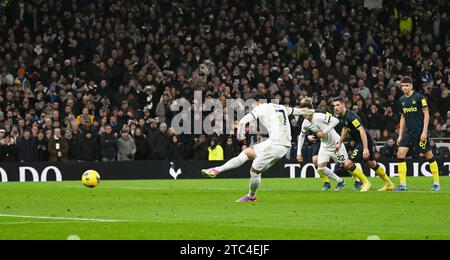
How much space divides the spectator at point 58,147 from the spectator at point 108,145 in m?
1.11

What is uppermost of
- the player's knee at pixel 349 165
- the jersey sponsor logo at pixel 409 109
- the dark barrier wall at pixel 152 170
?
the jersey sponsor logo at pixel 409 109

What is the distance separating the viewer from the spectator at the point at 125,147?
105 ft

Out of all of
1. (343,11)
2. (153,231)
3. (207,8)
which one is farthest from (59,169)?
(153,231)

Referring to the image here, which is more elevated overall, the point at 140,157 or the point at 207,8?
the point at 207,8

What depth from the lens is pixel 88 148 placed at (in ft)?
104

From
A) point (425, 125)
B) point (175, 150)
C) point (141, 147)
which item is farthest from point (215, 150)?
point (425, 125)

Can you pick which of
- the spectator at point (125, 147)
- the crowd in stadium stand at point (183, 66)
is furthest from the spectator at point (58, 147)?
the spectator at point (125, 147)

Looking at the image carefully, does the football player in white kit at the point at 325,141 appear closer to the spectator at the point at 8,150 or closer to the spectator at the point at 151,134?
the spectator at the point at 151,134

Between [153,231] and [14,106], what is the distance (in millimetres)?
19305

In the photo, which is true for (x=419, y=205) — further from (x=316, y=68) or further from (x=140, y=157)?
(x=316, y=68)

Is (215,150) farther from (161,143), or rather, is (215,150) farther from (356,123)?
(356,123)

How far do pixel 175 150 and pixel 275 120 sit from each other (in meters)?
13.3

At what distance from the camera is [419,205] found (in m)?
18.2

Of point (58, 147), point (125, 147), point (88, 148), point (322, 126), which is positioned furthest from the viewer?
point (125, 147)
